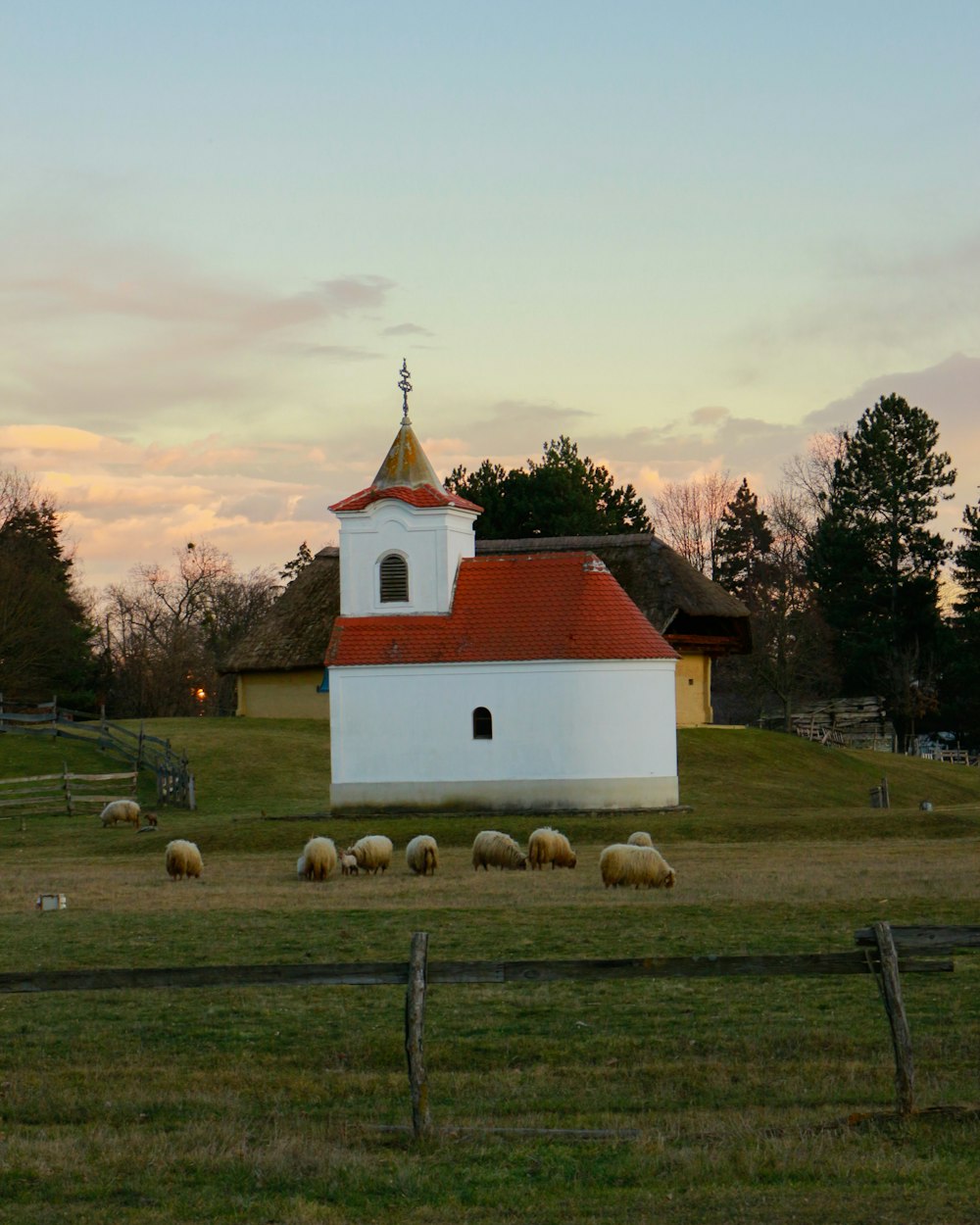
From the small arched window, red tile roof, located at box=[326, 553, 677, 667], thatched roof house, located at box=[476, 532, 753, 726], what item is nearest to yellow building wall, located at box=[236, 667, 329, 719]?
thatched roof house, located at box=[476, 532, 753, 726]

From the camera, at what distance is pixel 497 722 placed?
4359cm

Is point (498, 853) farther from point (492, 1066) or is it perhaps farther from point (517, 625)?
point (492, 1066)

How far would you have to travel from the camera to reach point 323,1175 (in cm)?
986

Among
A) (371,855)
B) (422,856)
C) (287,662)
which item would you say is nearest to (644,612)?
(287,662)

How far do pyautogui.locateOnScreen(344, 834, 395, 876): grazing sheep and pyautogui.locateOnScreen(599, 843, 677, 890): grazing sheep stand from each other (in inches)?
234

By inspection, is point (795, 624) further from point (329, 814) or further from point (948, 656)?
point (329, 814)

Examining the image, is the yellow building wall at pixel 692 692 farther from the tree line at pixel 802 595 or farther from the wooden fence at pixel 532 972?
the wooden fence at pixel 532 972

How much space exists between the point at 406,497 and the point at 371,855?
1729cm

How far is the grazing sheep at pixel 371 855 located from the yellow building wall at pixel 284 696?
3482cm

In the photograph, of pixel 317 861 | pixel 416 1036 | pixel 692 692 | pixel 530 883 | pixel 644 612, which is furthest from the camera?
pixel 692 692

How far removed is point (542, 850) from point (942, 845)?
9.33 metres

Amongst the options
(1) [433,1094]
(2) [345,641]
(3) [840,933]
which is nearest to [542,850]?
(3) [840,933]

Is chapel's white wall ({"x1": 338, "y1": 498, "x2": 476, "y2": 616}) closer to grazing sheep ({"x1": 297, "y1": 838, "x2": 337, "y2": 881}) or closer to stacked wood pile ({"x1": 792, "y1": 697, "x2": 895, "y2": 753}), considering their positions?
grazing sheep ({"x1": 297, "y1": 838, "x2": 337, "y2": 881})

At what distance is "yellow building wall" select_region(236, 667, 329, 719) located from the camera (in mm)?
66062
